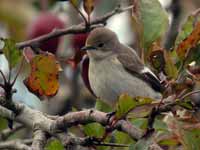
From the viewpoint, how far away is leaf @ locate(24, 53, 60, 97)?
3.33 m

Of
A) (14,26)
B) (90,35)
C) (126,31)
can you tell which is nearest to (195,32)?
(90,35)

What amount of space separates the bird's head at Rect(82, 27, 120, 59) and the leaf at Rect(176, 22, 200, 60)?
1.79m

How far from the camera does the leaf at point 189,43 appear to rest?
9.61 ft

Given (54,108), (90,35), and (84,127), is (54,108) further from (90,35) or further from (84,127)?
(84,127)

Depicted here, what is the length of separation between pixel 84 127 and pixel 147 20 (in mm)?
681

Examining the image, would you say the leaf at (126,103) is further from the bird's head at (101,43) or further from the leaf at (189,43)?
the bird's head at (101,43)

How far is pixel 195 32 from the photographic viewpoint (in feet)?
9.59

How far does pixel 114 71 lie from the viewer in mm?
4648

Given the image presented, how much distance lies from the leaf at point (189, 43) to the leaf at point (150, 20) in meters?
0.39

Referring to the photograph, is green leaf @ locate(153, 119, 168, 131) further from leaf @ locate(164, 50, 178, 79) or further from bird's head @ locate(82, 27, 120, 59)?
bird's head @ locate(82, 27, 120, 59)

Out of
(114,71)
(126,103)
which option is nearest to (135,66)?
(114,71)

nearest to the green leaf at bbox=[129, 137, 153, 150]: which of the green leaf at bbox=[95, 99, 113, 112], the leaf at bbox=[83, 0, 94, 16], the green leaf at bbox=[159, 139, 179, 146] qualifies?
the green leaf at bbox=[159, 139, 179, 146]

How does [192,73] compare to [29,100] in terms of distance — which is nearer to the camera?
[192,73]

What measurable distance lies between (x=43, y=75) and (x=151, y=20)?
0.59 m
